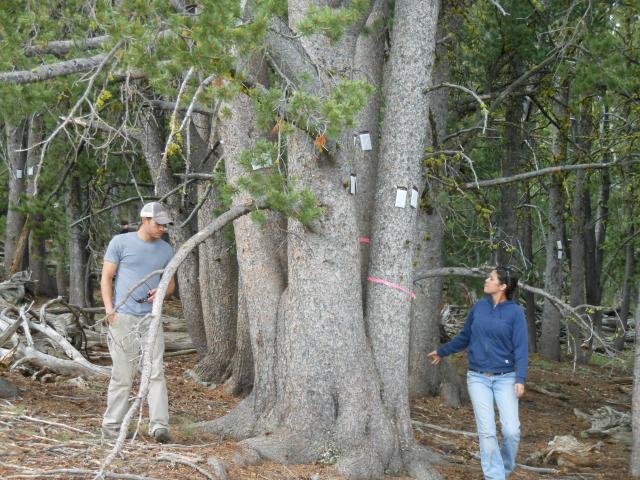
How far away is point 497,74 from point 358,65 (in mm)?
5483

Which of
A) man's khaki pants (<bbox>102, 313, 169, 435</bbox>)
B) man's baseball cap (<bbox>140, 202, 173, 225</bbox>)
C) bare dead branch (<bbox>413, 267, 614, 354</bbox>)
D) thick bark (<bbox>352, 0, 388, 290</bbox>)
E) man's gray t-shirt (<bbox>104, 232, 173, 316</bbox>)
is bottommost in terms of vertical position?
man's khaki pants (<bbox>102, 313, 169, 435</bbox>)

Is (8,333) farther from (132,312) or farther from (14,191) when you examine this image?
(14,191)

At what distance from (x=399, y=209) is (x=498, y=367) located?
5.17 feet

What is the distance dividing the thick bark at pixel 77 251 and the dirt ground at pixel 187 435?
2.98m

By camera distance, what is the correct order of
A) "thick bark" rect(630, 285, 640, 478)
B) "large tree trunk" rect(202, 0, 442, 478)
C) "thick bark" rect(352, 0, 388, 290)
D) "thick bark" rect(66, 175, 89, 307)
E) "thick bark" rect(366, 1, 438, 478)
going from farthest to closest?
"thick bark" rect(66, 175, 89, 307) → "thick bark" rect(630, 285, 640, 478) → "thick bark" rect(352, 0, 388, 290) → "thick bark" rect(366, 1, 438, 478) → "large tree trunk" rect(202, 0, 442, 478)

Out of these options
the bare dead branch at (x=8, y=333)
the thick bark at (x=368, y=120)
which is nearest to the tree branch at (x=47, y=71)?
the thick bark at (x=368, y=120)

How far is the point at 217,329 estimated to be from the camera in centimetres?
1070

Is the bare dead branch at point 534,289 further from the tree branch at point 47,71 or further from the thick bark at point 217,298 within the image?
the tree branch at point 47,71

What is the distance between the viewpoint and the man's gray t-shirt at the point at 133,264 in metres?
7.07

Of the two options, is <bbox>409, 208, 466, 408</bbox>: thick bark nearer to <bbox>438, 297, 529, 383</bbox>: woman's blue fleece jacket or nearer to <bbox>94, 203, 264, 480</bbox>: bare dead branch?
<bbox>438, 297, 529, 383</bbox>: woman's blue fleece jacket

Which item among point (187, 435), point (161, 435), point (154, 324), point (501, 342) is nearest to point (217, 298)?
point (187, 435)

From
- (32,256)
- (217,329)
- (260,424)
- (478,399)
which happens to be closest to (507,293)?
(478,399)

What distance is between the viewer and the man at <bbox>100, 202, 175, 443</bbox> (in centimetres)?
698

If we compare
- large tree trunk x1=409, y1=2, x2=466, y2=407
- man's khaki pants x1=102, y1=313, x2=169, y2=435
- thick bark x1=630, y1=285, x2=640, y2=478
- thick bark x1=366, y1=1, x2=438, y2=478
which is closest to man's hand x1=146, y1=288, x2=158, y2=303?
man's khaki pants x1=102, y1=313, x2=169, y2=435
